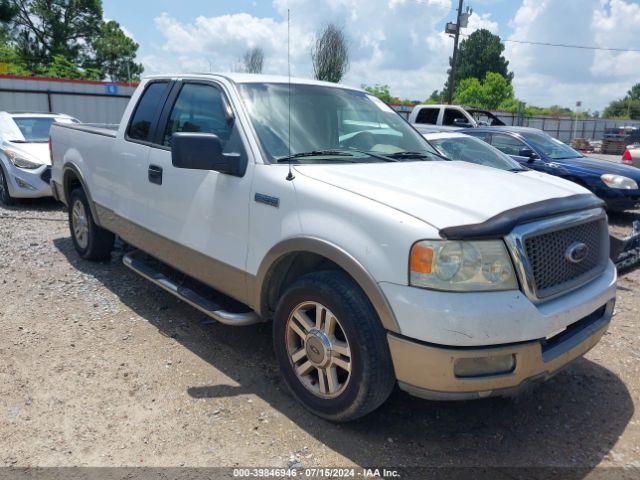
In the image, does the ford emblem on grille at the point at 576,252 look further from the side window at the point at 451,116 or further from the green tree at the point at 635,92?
the green tree at the point at 635,92

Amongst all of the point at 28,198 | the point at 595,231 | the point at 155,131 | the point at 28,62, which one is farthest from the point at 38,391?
the point at 28,62

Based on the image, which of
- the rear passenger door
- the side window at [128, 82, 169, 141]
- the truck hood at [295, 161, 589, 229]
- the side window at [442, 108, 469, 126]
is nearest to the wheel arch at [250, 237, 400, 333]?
the truck hood at [295, 161, 589, 229]

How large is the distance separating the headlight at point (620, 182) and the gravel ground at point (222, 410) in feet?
16.9

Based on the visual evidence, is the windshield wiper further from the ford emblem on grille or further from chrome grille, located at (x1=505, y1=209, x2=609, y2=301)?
the ford emblem on grille

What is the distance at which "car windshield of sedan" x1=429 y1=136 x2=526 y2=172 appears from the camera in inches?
308

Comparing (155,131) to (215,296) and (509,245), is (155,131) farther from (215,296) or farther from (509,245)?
(509,245)

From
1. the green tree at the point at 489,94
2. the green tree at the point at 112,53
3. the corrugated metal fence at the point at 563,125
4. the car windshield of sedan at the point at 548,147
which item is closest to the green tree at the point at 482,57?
the green tree at the point at 489,94

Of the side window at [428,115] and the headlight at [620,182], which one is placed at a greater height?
the side window at [428,115]

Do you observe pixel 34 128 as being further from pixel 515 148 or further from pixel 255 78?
pixel 515 148

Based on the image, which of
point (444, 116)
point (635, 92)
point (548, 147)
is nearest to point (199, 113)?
point (548, 147)

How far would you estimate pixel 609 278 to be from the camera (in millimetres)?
3285

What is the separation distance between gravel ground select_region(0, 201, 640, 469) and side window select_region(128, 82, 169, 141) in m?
1.52

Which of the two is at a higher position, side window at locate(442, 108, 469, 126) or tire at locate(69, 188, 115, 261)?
side window at locate(442, 108, 469, 126)

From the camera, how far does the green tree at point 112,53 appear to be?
170ft
